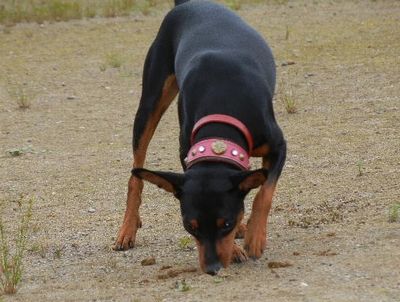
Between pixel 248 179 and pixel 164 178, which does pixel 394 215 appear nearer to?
pixel 248 179

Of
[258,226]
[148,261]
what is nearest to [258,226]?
[258,226]

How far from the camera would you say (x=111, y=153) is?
10.9 meters

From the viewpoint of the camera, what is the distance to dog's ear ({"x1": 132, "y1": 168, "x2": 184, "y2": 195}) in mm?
6477

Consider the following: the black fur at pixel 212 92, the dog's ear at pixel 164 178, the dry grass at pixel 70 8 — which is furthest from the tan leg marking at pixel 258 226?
the dry grass at pixel 70 8

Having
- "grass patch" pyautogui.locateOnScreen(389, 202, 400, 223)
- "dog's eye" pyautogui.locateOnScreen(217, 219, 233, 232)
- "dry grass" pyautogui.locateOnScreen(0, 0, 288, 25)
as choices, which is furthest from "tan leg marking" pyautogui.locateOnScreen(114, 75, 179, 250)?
"dry grass" pyautogui.locateOnScreen(0, 0, 288, 25)

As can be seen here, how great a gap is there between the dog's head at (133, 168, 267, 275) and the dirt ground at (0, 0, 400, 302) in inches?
6.4

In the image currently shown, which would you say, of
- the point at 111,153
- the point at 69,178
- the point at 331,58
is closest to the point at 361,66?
the point at 331,58

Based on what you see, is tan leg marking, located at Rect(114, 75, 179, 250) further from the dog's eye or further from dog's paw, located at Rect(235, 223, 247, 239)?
the dog's eye

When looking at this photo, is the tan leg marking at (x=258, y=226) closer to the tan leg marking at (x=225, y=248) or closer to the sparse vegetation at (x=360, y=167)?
the tan leg marking at (x=225, y=248)

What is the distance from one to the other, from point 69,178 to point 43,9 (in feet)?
37.5

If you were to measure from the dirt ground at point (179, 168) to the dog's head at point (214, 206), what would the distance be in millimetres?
163

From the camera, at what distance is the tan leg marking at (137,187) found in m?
7.96

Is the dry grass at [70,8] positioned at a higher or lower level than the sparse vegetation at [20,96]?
lower

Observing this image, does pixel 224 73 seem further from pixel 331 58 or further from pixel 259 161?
pixel 331 58
